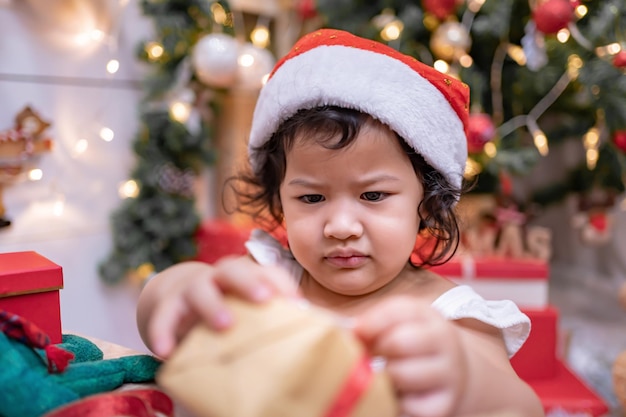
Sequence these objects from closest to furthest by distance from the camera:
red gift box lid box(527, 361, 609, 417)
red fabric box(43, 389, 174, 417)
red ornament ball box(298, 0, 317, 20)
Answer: red fabric box(43, 389, 174, 417) < red gift box lid box(527, 361, 609, 417) < red ornament ball box(298, 0, 317, 20)

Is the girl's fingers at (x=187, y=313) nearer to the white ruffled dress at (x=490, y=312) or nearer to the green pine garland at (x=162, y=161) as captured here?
the white ruffled dress at (x=490, y=312)

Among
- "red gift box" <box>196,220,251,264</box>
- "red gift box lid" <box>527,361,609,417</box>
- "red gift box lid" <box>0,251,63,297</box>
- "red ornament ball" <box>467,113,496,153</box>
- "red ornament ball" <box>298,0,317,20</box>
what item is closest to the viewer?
"red gift box lid" <box>0,251,63,297</box>

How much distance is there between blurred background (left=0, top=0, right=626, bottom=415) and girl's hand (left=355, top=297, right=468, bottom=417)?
101 cm

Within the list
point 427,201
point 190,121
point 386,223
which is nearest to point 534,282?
point 427,201

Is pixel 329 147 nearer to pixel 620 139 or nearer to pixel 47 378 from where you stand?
pixel 47 378

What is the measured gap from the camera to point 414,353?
362 mm

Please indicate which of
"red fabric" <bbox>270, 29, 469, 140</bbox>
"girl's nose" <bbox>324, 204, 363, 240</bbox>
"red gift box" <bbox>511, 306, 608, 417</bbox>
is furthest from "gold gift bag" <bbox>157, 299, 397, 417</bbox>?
"red gift box" <bbox>511, 306, 608, 417</bbox>

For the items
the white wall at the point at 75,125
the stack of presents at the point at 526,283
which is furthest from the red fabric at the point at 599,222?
the white wall at the point at 75,125

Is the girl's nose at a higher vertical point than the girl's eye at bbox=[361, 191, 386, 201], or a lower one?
lower

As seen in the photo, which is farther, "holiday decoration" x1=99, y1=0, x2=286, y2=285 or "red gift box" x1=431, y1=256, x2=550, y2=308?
"holiday decoration" x1=99, y1=0, x2=286, y2=285

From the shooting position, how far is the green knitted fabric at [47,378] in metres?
0.46

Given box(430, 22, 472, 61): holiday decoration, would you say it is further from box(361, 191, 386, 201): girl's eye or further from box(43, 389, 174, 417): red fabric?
box(43, 389, 174, 417): red fabric

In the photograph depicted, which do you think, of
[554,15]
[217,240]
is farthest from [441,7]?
[217,240]

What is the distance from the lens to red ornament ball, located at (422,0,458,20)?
1543 millimetres
